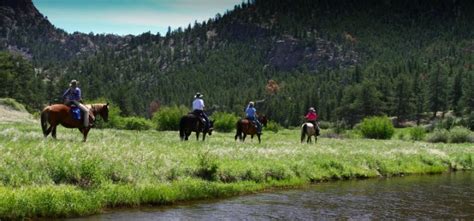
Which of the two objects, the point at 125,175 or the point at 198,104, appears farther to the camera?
the point at 198,104

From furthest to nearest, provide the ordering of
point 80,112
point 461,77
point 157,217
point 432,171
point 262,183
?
1. point 461,77
2. point 432,171
3. point 80,112
4. point 262,183
5. point 157,217

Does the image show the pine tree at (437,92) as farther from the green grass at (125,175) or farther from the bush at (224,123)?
the green grass at (125,175)

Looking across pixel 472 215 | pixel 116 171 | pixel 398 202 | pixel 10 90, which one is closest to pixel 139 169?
pixel 116 171

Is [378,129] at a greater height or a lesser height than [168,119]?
greater

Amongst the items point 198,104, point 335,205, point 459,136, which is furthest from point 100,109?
point 459,136

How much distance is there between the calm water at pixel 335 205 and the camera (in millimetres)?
16594

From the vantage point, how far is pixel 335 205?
1941 centimetres

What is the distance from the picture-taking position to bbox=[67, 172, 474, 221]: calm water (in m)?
16.6

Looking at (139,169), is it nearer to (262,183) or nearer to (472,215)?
(262,183)

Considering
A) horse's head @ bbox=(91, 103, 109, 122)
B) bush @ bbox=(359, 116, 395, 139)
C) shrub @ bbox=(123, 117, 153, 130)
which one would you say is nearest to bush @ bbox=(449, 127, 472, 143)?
bush @ bbox=(359, 116, 395, 139)

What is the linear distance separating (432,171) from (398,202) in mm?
16104

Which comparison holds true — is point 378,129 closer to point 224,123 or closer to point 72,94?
point 224,123

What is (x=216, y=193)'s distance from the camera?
66.7 feet

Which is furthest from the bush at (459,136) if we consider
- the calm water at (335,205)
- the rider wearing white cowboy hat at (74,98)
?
the rider wearing white cowboy hat at (74,98)
